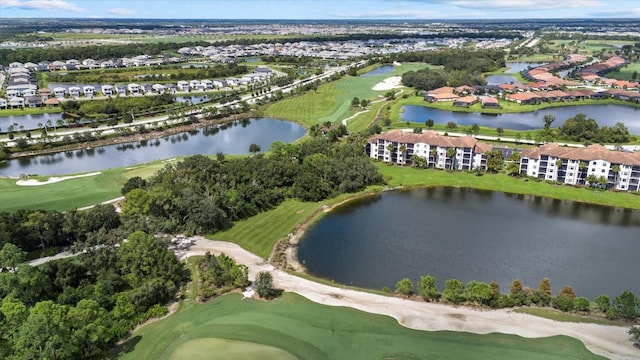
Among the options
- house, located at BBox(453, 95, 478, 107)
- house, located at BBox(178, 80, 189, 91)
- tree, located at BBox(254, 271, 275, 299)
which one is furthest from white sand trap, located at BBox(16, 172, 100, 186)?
house, located at BBox(453, 95, 478, 107)

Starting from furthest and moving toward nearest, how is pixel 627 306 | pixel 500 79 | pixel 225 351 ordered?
1. pixel 500 79
2. pixel 627 306
3. pixel 225 351

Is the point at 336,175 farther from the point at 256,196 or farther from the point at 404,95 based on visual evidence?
the point at 404,95

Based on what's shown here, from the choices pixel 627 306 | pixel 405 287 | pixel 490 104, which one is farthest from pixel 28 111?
pixel 627 306

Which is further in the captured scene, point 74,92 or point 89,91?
point 89,91

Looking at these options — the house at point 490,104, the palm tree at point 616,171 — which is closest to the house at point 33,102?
the house at point 490,104

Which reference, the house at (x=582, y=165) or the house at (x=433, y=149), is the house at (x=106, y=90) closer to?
the house at (x=433, y=149)

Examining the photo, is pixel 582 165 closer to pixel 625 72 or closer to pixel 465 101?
pixel 465 101

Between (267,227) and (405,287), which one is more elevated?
(405,287)
